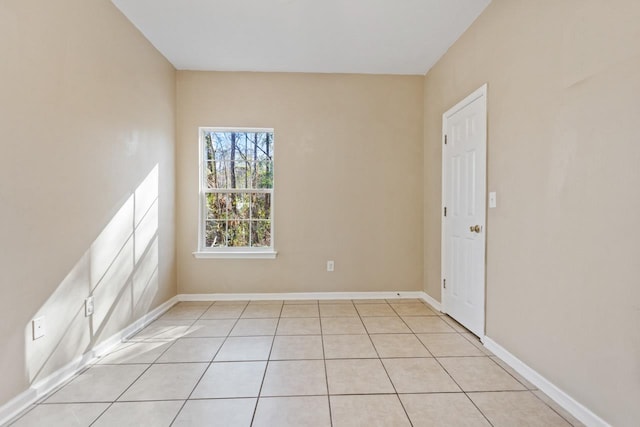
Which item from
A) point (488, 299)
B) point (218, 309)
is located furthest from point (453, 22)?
point (218, 309)

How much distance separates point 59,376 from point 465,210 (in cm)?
325

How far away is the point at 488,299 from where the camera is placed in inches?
93.7

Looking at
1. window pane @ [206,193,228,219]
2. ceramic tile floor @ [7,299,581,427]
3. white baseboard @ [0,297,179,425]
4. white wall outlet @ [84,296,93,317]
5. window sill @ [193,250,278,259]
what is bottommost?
ceramic tile floor @ [7,299,581,427]

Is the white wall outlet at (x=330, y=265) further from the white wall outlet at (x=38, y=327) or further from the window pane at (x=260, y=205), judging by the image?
the white wall outlet at (x=38, y=327)

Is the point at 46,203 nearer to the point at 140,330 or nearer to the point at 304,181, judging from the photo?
the point at 140,330

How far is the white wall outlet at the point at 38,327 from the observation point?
1692 mm

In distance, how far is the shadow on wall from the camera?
1.81 metres

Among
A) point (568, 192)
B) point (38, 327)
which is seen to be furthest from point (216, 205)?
point (568, 192)

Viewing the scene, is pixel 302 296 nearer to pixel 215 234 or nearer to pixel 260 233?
pixel 260 233

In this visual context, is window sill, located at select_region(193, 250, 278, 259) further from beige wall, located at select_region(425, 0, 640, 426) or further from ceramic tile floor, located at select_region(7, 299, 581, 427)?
beige wall, located at select_region(425, 0, 640, 426)

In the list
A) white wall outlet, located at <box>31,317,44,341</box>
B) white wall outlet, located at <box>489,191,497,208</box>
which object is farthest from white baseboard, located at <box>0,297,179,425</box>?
white wall outlet, located at <box>489,191,497,208</box>

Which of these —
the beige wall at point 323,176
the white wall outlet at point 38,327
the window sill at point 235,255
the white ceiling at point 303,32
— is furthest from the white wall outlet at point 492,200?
the white wall outlet at point 38,327

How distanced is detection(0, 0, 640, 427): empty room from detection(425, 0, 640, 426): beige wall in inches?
0.5

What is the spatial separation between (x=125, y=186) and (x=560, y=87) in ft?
10.3
